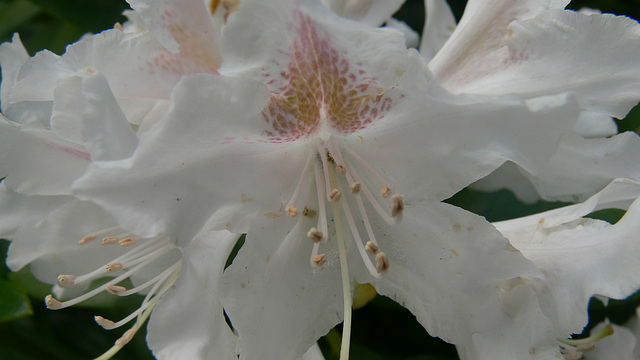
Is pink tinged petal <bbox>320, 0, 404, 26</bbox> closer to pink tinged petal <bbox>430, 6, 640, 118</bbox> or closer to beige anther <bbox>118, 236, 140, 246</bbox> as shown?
pink tinged petal <bbox>430, 6, 640, 118</bbox>

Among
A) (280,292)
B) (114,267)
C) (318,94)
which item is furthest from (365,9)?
(114,267)

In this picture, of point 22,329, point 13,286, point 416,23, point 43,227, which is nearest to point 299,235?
point 43,227

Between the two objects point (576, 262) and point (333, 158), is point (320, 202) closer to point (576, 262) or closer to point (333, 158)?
point (333, 158)

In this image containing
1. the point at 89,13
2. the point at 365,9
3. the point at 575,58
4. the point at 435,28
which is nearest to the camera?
the point at 575,58

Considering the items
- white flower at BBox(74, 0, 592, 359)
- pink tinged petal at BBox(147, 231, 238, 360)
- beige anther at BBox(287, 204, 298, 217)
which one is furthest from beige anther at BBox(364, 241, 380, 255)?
pink tinged petal at BBox(147, 231, 238, 360)

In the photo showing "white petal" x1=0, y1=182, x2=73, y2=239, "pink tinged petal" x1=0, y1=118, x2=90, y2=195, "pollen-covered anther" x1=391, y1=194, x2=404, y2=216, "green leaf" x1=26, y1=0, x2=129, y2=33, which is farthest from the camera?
"green leaf" x1=26, y1=0, x2=129, y2=33
